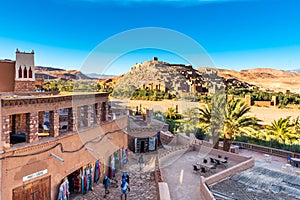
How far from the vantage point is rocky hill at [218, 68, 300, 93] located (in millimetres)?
71750

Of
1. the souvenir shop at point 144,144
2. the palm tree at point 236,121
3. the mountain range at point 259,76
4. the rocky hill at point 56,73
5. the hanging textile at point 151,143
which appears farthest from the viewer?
the mountain range at point 259,76

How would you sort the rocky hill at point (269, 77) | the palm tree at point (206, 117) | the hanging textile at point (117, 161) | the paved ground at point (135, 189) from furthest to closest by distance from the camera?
the rocky hill at point (269, 77) < the palm tree at point (206, 117) < the hanging textile at point (117, 161) < the paved ground at point (135, 189)

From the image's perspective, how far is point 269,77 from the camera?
82625 mm

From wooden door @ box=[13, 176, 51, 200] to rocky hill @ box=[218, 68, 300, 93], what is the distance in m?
70.8

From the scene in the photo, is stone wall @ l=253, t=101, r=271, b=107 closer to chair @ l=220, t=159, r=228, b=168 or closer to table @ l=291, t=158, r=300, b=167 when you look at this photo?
table @ l=291, t=158, r=300, b=167

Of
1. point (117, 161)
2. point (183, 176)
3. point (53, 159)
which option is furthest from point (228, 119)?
point (53, 159)

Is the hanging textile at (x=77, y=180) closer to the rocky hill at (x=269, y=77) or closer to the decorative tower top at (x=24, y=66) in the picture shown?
the decorative tower top at (x=24, y=66)

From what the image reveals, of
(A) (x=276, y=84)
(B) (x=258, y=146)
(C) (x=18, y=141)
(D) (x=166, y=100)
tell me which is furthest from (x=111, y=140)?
(A) (x=276, y=84)

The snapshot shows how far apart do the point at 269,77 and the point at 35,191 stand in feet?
286

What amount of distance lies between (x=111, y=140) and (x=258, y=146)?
12606 mm

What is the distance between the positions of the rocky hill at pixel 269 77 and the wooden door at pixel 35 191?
7083cm

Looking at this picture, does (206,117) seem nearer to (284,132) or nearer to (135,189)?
(284,132)

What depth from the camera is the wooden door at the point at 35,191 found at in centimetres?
852

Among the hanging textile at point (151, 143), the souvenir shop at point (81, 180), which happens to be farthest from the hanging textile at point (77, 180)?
the hanging textile at point (151, 143)
